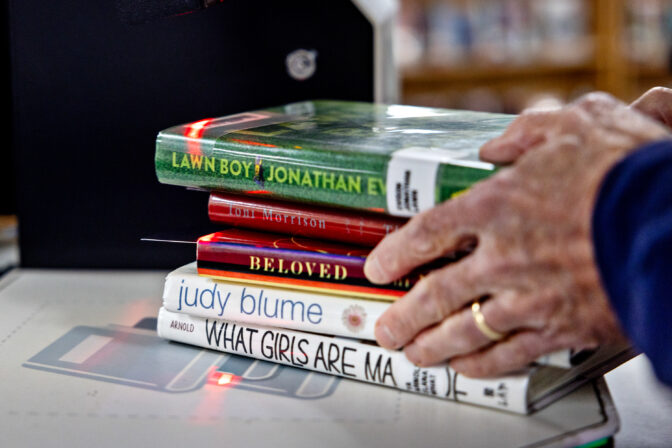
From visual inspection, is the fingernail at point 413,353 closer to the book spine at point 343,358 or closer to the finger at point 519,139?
the book spine at point 343,358

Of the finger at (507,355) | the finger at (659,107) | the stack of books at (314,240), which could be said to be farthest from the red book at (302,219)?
the finger at (659,107)

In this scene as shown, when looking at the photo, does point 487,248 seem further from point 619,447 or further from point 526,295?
point 619,447

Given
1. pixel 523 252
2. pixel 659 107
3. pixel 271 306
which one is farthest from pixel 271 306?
pixel 659 107

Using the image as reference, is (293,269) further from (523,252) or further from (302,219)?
(523,252)

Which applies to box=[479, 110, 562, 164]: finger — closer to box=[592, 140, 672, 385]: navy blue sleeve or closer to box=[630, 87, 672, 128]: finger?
box=[592, 140, 672, 385]: navy blue sleeve

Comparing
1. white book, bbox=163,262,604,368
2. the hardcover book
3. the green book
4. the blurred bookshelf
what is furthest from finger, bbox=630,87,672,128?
the blurred bookshelf

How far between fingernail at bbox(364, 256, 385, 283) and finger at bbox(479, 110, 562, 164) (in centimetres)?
11

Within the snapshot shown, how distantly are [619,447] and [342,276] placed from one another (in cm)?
25

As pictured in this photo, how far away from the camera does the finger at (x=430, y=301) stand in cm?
51

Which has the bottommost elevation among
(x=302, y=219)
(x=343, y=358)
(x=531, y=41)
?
(x=343, y=358)

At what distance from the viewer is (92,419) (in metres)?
0.55

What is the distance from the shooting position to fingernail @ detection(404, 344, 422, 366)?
1.83 ft

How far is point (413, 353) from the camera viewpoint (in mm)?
562

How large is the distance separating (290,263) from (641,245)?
28cm
